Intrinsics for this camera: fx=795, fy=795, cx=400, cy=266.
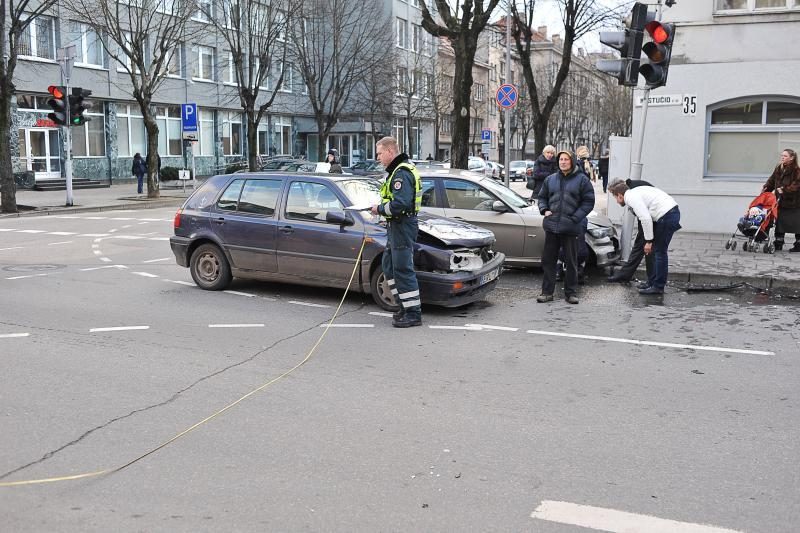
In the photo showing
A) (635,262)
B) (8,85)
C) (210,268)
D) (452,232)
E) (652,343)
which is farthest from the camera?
(8,85)

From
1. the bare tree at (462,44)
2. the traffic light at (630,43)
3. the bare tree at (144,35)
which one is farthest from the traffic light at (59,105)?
the traffic light at (630,43)

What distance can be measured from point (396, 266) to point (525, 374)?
2.16 m

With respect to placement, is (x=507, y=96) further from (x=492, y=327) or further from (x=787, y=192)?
(x=492, y=327)

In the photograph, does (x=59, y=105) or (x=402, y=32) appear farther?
(x=402, y=32)

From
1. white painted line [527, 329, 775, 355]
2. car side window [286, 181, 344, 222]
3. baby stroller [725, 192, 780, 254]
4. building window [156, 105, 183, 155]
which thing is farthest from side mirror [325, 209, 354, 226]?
building window [156, 105, 183, 155]

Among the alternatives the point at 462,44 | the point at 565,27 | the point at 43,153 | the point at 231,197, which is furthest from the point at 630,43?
the point at 43,153

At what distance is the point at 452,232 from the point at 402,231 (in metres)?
0.98

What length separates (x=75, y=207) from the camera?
82.6ft

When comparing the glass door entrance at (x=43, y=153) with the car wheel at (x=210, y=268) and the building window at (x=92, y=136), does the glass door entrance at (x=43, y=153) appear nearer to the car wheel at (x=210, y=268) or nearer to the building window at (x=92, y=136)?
the building window at (x=92, y=136)

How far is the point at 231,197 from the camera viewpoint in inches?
391

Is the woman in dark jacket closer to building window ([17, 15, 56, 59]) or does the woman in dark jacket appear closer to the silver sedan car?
the silver sedan car

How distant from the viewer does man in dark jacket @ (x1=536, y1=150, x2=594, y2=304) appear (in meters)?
9.14

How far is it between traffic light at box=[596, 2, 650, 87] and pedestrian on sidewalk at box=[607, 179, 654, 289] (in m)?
1.67

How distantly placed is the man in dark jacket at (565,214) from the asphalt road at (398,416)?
1.34ft
